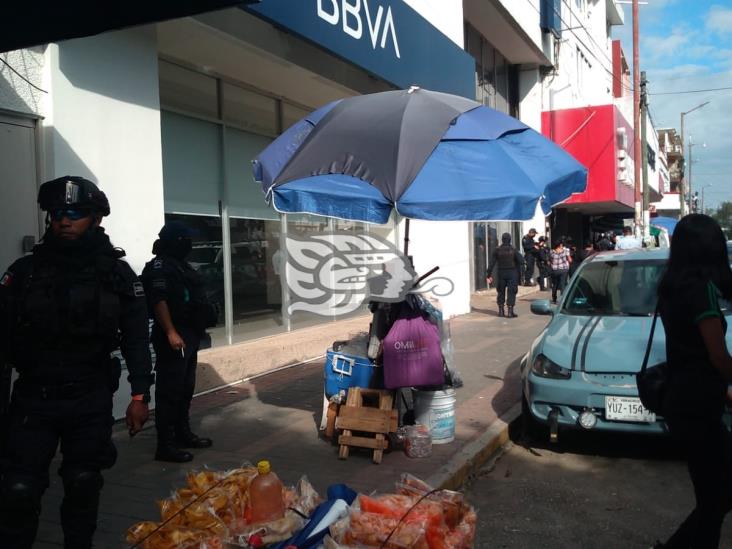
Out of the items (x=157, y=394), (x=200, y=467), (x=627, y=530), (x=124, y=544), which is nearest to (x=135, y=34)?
(x=157, y=394)

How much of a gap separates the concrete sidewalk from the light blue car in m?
0.68

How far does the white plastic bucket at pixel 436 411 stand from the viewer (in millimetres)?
5414

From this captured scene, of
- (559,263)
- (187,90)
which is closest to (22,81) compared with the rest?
(187,90)

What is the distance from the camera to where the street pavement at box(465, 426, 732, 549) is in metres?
4.02

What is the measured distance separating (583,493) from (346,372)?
2004 mm

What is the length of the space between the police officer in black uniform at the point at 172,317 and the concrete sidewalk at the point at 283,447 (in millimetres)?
330

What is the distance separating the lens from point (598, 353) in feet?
17.6

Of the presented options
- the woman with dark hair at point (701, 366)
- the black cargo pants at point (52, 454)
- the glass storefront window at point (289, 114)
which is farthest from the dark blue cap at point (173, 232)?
the glass storefront window at point (289, 114)

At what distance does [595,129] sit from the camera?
850 inches

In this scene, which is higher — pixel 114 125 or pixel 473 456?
pixel 114 125

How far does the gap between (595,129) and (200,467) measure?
1981 centimetres

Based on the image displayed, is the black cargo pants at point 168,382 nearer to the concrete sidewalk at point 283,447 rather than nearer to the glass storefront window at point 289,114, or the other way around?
the concrete sidewalk at point 283,447

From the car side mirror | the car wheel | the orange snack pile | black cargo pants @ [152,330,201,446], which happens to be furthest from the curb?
black cargo pants @ [152,330,201,446]

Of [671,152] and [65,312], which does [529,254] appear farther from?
[671,152]
